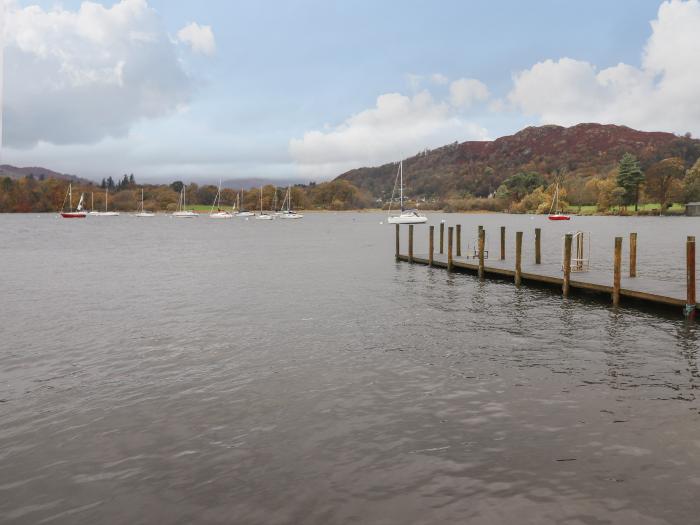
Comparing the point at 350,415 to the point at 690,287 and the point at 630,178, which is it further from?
the point at 630,178

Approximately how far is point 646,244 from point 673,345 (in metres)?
62.0

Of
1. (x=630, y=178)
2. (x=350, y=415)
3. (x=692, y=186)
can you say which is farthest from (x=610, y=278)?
(x=630, y=178)

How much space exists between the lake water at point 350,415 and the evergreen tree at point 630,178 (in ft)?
585

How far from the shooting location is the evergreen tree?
184m

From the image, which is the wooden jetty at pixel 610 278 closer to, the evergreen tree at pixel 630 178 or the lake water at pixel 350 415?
Result: the lake water at pixel 350 415

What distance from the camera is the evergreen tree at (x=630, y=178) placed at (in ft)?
605

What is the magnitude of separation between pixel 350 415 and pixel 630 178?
198m

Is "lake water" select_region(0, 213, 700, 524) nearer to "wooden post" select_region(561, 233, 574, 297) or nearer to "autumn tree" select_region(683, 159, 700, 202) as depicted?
"wooden post" select_region(561, 233, 574, 297)

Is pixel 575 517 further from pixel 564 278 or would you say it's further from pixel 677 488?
pixel 564 278

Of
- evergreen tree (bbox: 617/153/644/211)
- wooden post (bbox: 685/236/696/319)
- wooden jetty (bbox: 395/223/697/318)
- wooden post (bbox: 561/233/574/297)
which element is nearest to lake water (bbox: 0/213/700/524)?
wooden post (bbox: 685/236/696/319)

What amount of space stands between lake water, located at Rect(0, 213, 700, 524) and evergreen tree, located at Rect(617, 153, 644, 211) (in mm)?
178369

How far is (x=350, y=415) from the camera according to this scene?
1343 cm

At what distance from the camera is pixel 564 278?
2973 centimetres

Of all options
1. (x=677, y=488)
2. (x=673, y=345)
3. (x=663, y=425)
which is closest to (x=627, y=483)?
(x=677, y=488)
